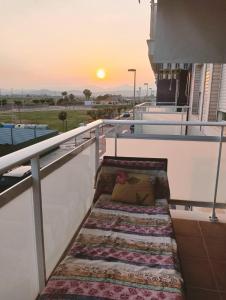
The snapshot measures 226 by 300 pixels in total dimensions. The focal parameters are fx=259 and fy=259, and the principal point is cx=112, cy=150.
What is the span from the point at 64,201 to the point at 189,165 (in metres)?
1.80

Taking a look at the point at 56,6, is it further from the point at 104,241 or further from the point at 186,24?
the point at 104,241

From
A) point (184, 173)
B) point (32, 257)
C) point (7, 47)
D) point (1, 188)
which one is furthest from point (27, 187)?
point (7, 47)

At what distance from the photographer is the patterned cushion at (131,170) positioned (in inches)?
111

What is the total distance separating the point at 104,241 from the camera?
1.94 meters

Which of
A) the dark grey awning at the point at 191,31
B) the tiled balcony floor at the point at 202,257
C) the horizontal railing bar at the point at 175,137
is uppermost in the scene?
the dark grey awning at the point at 191,31

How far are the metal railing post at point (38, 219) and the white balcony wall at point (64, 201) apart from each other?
11 cm

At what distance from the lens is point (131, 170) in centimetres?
295

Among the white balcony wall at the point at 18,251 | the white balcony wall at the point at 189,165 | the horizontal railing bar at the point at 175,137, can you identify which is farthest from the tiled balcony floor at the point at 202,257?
the white balcony wall at the point at 18,251

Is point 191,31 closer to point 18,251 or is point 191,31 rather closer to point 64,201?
point 64,201

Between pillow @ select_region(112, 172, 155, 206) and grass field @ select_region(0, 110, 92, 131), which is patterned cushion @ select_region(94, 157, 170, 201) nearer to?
pillow @ select_region(112, 172, 155, 206)

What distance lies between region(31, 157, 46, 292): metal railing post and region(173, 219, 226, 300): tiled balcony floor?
1.01 meters

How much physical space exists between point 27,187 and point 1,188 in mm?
233

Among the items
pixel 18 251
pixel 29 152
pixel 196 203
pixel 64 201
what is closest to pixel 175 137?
pixel 196 203

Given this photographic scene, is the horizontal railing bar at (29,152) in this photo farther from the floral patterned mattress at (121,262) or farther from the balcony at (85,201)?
the floral patterned mattress at (121,262)
